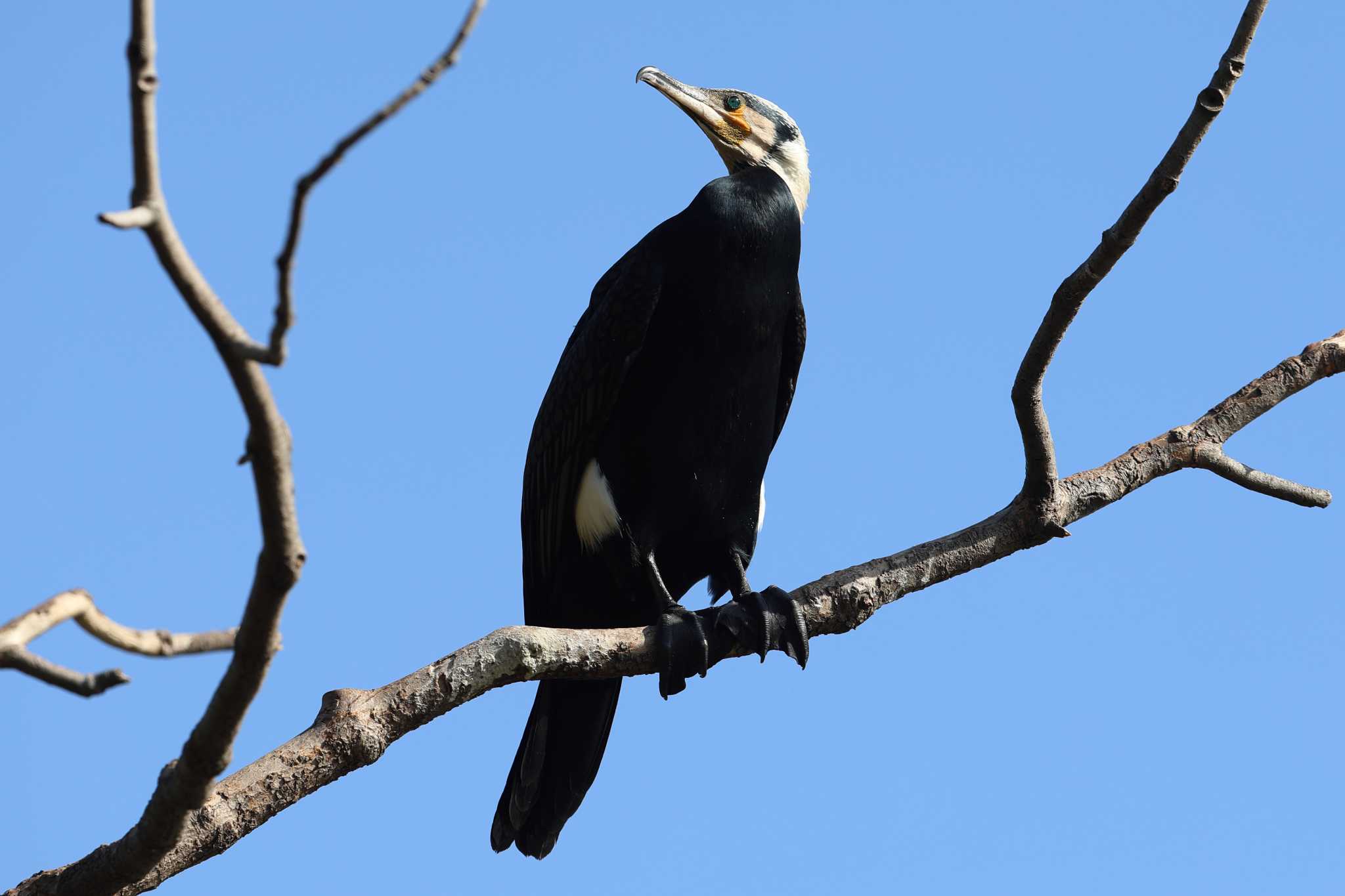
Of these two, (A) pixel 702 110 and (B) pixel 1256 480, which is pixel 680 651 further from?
(A) pixel 702 110

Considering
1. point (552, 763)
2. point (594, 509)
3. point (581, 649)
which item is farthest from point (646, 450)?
point (581, 649)

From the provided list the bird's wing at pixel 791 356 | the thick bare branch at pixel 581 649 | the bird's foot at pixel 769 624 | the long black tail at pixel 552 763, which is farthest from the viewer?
the bird's wing at pixel 791 356

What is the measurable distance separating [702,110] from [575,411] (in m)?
1.29

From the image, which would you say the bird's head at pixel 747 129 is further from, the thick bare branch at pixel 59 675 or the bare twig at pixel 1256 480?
the thick bare branch at pixel 59 675

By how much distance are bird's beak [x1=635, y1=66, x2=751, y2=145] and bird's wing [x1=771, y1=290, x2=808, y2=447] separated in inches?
27.5

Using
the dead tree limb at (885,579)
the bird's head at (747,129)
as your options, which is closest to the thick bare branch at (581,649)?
the dead tree limb at (885,579)

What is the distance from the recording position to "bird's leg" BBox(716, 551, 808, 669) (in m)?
4.06

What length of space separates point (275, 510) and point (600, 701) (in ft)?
8.16

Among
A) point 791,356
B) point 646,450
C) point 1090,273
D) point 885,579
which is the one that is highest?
point 791,356

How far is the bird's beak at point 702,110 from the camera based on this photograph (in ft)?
16.9

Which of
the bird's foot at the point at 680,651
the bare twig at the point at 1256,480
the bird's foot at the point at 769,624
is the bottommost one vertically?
the bird's foot at the point at 680,651

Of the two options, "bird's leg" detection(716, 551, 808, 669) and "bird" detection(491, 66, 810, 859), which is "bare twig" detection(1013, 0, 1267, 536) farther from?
"bird" detection(491, 66, 810, 859)

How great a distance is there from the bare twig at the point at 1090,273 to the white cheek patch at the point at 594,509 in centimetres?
132

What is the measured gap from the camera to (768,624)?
13.4ft
